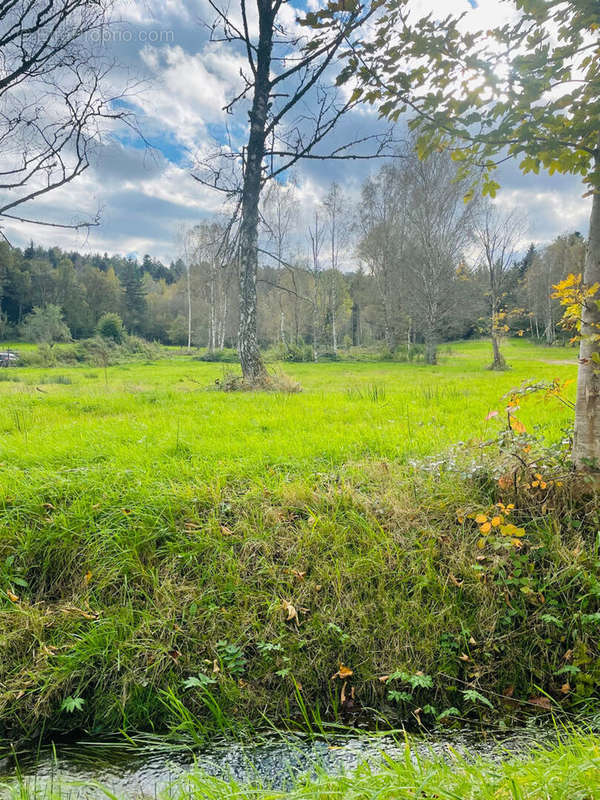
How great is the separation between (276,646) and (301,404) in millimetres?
4619

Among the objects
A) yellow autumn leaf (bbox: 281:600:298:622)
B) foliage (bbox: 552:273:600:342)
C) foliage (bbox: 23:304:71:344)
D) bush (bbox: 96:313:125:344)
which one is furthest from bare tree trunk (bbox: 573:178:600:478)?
bush (bbox: 96:313:125:344)

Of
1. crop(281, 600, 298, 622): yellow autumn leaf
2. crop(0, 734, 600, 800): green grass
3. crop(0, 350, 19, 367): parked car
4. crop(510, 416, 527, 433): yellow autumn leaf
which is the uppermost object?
crop(0, 350, 19, 367): parked car

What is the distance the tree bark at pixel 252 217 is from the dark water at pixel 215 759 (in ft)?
25.4

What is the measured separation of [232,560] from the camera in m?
2.80

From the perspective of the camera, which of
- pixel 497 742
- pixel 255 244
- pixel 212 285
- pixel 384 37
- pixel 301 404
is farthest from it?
pixel 212 285

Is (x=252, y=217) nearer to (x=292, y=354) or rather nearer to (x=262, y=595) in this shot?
(x=262, y=595)

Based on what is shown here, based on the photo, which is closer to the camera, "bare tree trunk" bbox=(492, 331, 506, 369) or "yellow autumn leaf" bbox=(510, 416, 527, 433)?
"yellow autumn leaf" bbox=(510, 416, 527, 433)

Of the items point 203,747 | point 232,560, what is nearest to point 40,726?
point 203,747

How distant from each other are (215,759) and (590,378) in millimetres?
3555

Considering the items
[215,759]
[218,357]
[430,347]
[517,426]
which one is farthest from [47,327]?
[517,426]

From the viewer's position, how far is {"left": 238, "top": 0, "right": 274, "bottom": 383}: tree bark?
30.5ft

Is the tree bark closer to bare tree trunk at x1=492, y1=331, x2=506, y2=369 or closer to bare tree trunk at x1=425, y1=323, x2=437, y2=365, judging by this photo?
bare tree trunk at x1=492, y1=331, x2=506, y2=369

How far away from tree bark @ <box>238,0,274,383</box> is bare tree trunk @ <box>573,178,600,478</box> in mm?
7252

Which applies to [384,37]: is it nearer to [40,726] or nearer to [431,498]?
[431,498]
